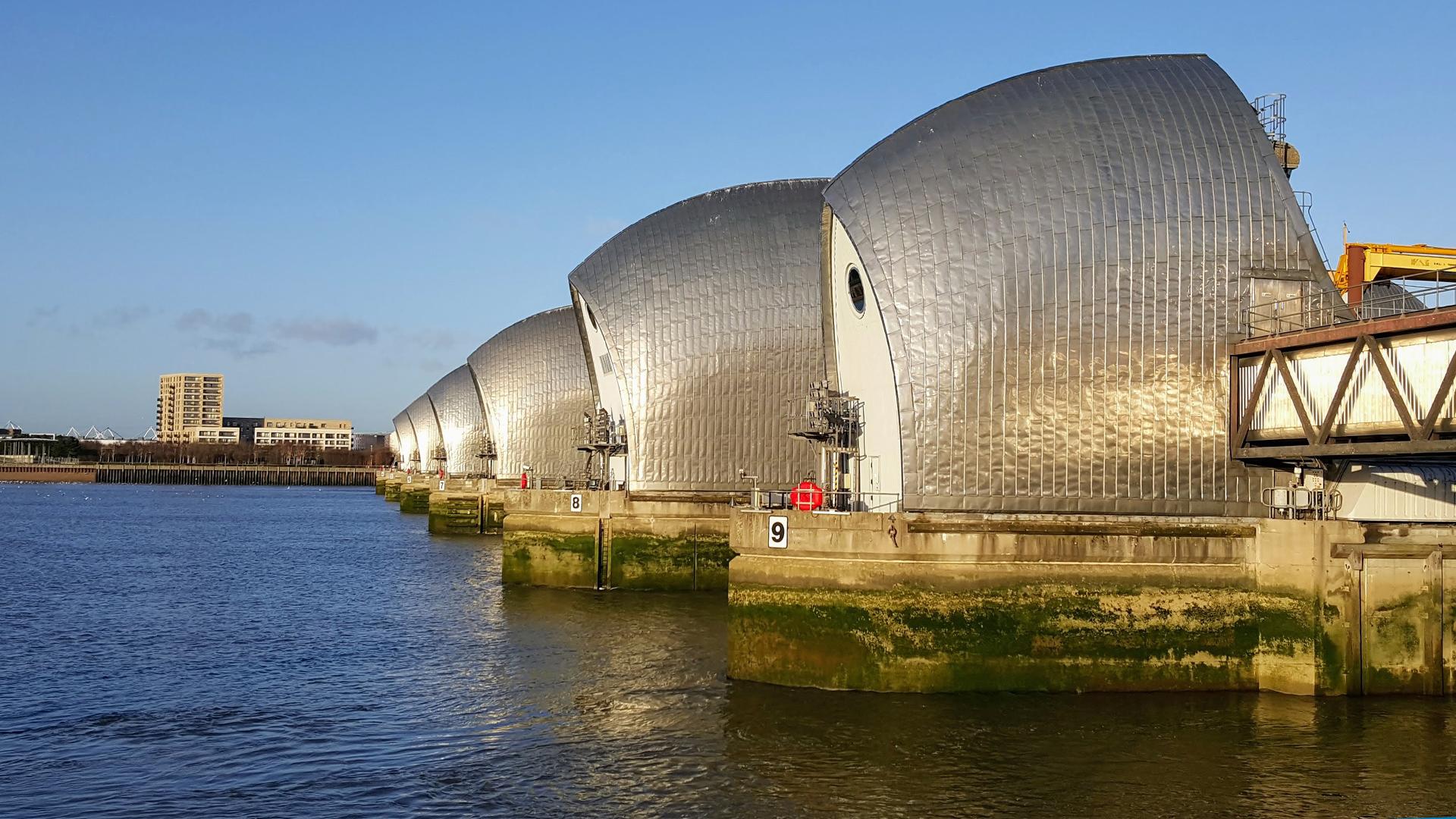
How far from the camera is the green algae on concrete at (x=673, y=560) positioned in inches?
1882

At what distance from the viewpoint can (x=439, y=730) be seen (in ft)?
85.1

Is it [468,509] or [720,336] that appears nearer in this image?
[720,336]

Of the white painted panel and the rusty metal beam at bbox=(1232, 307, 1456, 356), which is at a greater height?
the rusty metal beam at bbox=(1232, 307, 1456, 356)

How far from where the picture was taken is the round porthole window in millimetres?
34688

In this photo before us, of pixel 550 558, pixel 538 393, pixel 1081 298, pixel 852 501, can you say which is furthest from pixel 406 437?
pixel 1081 298

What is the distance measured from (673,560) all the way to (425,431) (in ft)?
317

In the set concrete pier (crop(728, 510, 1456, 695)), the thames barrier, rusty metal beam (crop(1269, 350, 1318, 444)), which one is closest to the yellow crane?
the thames barrier

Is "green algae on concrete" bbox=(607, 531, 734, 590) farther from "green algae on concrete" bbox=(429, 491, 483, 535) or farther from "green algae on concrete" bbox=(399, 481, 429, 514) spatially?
"green algae on concrete" bbox=(399, 481, 429, 514)

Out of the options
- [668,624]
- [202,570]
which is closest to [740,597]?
[668,624]

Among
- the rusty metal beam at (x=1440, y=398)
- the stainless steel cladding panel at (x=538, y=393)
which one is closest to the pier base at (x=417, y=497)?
the stainless steel cladding panel at (x=538, y=393)

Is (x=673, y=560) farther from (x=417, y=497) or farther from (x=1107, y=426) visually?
(x=417, y=497)

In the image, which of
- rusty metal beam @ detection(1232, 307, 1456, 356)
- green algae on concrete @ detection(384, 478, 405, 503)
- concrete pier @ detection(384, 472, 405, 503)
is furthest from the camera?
concrete pier @ detection(384, 472, 405, 503)

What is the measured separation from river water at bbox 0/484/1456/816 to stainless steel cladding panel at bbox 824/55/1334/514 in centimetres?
563

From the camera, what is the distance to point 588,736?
25312 mm
